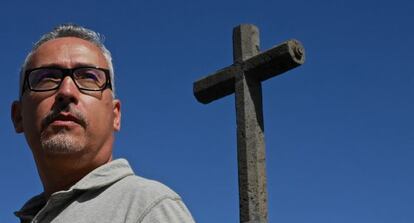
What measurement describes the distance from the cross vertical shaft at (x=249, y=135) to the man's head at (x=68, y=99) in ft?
10.5

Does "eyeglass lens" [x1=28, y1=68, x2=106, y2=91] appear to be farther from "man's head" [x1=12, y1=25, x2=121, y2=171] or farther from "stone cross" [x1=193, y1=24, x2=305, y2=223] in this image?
"stone cross" [x1=193, y1=24, x2=305, y2=223]

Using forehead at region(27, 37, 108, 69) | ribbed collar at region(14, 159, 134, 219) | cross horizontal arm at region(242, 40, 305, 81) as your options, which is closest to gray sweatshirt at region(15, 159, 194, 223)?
ribbed collar at region(14, 159, 134, 219)

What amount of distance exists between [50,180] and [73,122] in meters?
0.21

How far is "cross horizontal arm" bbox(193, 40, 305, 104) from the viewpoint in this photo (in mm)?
5750

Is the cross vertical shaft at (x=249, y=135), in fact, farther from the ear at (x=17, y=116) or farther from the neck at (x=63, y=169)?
the neck at (x=63, y=169)

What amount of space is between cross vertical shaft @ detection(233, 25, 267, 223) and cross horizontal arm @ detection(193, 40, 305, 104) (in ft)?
0.25

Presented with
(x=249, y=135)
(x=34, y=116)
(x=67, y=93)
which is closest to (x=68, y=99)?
(x=67, y=93)

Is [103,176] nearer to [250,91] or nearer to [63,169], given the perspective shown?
[63,169]

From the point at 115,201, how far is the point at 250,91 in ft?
13.9

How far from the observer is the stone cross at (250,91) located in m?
5.20

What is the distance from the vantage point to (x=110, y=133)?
6.32 ft

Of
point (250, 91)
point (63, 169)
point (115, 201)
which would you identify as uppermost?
point (250, 91)

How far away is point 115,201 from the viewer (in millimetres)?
1716

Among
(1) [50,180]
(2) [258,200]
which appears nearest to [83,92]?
(1) [50,180]
